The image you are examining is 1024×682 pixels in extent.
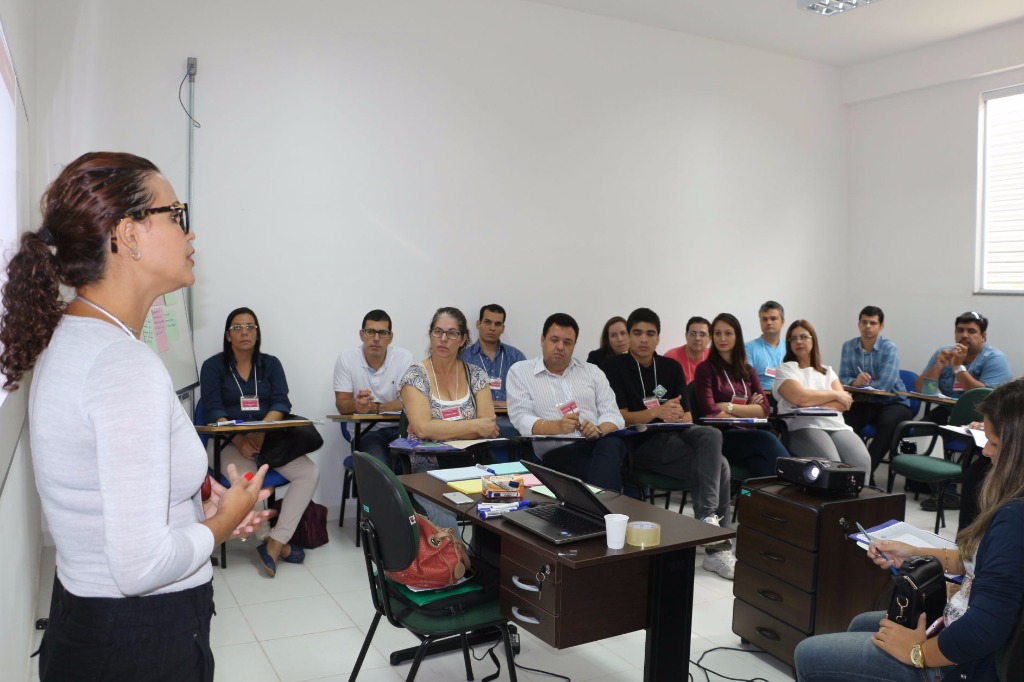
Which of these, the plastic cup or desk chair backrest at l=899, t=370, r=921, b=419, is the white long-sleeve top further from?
desk chair backrest at l=899, t=370, r=921, b=419

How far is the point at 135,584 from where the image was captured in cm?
112

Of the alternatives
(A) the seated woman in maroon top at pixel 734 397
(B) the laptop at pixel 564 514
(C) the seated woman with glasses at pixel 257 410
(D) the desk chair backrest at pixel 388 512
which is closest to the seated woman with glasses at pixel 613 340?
(A) the seated woman in maroon top at pixel 734 397

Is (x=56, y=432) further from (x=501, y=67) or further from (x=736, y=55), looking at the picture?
(x=736, y=55)

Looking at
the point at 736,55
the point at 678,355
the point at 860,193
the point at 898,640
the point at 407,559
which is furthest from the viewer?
the point at 860,193

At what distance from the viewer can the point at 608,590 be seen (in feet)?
7.84

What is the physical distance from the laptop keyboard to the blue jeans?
71 cm

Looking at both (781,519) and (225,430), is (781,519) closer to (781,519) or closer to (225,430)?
(781,519)

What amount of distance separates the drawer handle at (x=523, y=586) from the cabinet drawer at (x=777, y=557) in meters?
0.99

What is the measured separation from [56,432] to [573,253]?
558 centimetres

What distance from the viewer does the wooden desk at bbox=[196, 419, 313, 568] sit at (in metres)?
4.25

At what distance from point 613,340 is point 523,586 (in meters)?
3.89

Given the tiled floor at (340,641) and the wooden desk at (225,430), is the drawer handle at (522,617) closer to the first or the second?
the tiled floor at (340,641)

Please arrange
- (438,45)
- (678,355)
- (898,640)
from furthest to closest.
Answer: (678,355) → (438,45) → (898,640)

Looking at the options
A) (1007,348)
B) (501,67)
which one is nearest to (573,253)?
(501,67)
